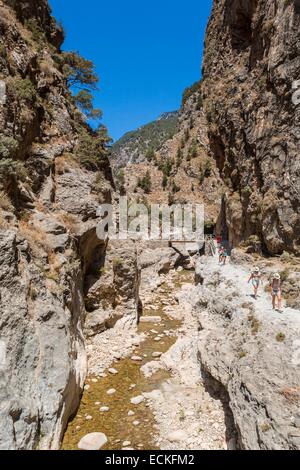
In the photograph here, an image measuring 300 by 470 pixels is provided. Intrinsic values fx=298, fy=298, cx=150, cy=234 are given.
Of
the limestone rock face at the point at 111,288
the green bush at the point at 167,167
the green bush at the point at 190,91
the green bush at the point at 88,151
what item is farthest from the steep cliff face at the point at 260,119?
the green bush at the point at 190,91

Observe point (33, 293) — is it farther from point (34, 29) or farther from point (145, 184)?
point (145, 184)

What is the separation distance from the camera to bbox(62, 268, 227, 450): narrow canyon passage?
9.30m

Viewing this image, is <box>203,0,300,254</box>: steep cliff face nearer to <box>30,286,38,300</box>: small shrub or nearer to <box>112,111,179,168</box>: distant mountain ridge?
<box>30,286,38,300</box>: small shrub

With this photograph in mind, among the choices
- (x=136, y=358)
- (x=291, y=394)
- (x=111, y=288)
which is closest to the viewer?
(x=291, y=394)

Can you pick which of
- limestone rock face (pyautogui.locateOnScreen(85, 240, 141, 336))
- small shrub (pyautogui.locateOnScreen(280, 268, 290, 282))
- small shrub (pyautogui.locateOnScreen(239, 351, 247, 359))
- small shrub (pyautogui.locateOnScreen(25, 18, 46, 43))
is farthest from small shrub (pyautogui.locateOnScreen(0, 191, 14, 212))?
small shrub (pyautogui.locateOnScreen(25, 18, 46, 43))

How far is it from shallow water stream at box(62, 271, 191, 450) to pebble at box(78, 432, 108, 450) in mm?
167

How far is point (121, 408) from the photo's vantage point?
11.0 meters

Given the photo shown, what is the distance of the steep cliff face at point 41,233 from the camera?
829 centimetres

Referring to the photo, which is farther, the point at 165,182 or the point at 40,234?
the point at 165,182

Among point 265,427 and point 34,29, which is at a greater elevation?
point 34,29

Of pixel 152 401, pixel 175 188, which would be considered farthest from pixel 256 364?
pixel 175 188

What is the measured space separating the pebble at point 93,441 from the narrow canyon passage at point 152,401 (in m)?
0.15

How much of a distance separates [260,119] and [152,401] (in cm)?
2017
